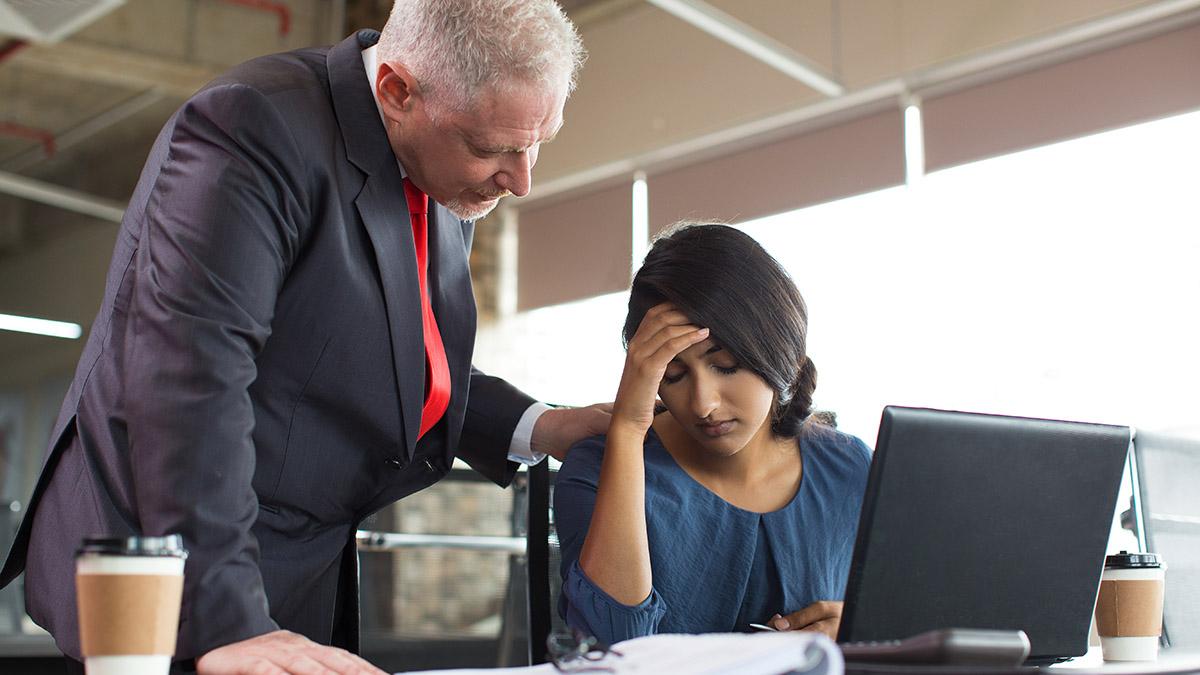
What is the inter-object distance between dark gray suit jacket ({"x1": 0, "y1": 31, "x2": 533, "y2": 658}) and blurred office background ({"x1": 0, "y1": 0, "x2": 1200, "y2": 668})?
114 centimetres

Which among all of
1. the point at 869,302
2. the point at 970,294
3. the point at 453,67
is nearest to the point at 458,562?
the point at 869,302

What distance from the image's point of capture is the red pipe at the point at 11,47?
529cm

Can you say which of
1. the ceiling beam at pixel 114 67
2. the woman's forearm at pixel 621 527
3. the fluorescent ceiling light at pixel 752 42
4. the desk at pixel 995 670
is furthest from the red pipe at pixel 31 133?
the desk at pixel 995 670

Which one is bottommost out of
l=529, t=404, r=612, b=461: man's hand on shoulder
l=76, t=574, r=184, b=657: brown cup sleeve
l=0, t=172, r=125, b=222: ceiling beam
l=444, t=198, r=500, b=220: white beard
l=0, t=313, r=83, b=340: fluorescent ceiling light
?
l=76, t=574, r=184, b=657: brown cup sleeve

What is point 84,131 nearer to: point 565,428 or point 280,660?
point 565,428

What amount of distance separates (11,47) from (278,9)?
4.25ft

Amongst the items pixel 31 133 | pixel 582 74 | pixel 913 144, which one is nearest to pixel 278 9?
pixel 31 133

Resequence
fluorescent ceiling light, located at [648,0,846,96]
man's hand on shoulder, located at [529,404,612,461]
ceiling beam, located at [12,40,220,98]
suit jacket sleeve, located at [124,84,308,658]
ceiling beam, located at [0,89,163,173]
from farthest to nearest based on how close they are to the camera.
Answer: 1. ceiling beam, located at [0,89,163,173]
2. ceiling beam, located at [12,40,220,98]
3. fluorescent ceiling light, located at [648,0,846,96]
4. man's hand on shoulder, located at [529,404,612,461]
5. suit jacket sleeve, located at [124,84,308,658]

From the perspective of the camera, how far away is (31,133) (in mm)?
6020

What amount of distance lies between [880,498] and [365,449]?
675 millimetres

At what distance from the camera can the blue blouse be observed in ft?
4.85

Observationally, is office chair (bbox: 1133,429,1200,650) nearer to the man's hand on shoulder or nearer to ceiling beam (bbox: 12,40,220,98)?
the man's hand on shoulder

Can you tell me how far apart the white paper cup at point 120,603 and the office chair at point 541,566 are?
93cm

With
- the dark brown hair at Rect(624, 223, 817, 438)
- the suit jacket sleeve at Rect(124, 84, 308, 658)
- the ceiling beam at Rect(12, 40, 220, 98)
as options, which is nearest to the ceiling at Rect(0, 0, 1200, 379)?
the ceiling beam at Rect(12, 40, 220, 98)
